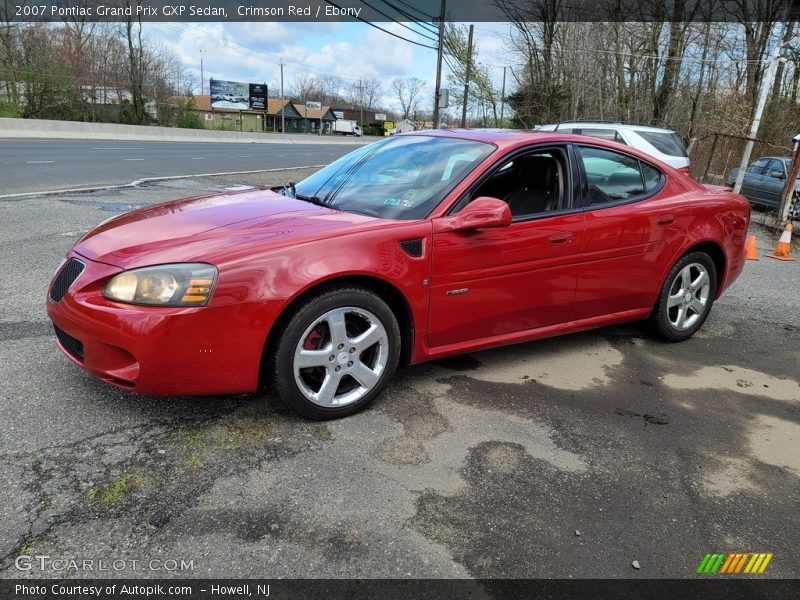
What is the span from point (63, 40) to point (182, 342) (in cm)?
5047

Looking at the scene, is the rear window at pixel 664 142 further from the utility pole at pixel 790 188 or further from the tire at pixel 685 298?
the tire at pixel 685 298

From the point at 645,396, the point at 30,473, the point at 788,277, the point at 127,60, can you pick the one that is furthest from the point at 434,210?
the point at 127,60

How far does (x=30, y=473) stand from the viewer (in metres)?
2.46

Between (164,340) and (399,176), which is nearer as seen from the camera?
(164,340)

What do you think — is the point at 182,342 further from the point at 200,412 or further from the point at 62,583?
the point at 62,583

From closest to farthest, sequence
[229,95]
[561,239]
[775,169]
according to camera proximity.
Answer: [561,239] < [775,169] < [229,95]

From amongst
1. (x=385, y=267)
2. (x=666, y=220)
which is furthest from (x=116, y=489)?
(x=666, y=220)

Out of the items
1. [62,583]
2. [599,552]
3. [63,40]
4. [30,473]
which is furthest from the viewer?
[63,40]

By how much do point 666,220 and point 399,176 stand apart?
1.95 m

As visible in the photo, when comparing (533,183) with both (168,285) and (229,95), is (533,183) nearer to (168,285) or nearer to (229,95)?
(168,285)

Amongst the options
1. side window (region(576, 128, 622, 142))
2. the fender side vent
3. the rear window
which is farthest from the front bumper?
the rear window

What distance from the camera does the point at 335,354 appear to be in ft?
9.82

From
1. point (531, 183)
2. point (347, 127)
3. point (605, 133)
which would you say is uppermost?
point (347, 127)

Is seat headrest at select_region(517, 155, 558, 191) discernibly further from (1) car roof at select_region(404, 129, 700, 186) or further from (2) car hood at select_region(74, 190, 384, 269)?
(2) car hood at select_region(74, 190, 384, 269)
